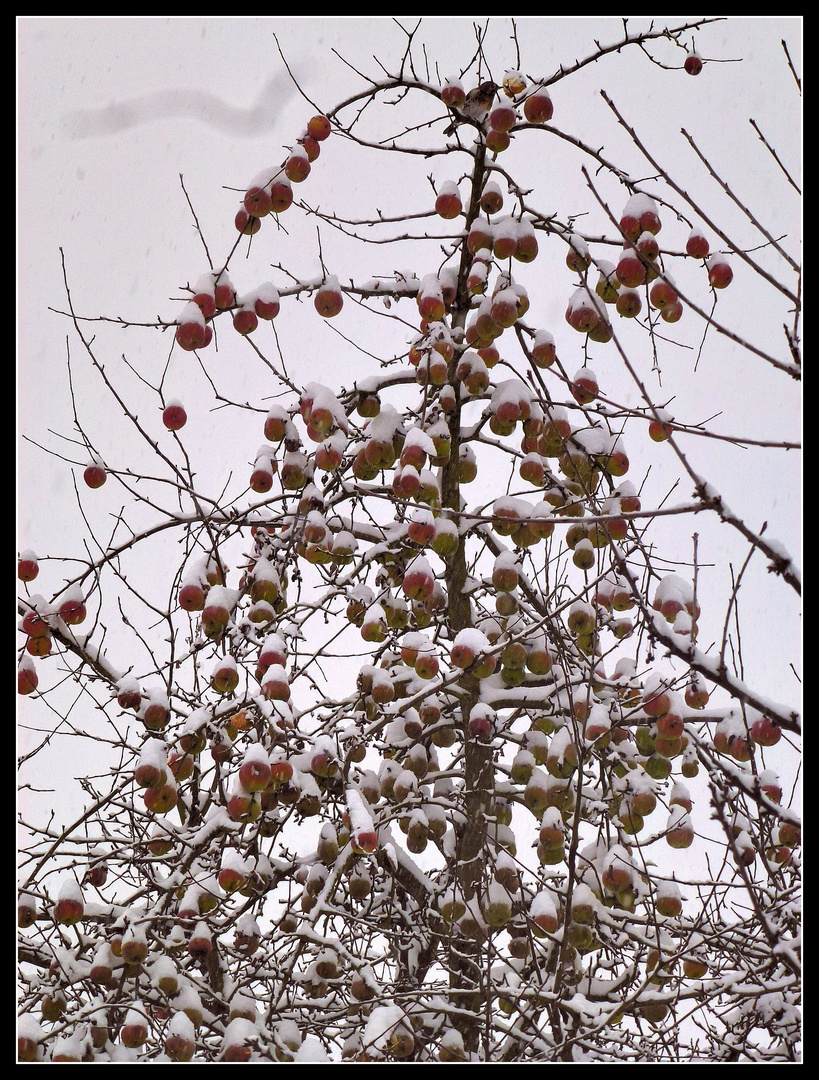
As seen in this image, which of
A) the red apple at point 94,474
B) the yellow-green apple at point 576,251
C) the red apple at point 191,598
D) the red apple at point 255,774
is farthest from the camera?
the red apple at point 94,474

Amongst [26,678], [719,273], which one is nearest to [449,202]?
[719,273]

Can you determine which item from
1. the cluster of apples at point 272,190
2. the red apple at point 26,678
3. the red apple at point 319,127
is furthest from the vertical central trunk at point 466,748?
the red apple at point 26,678

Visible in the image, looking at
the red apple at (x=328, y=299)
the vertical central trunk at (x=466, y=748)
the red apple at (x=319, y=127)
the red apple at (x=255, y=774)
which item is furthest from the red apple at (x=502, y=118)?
the red apple at (x=255, y=774)

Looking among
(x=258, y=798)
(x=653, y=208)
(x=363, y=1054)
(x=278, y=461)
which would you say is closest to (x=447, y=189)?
(x=653, y=208)

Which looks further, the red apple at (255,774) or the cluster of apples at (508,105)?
the cluster of apples at (508,105)

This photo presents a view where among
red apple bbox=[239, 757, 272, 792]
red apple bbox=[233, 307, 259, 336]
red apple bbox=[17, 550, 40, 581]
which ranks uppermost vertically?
red apple bbox=[233, 307, 259, 336]

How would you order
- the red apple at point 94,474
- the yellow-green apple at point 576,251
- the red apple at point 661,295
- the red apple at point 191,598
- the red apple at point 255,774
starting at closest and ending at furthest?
the red apple at point 255,774
the red apple at point 661,295
the red apple at point 191,598
the yellow-green apple at point 576,251
the red apple at point 94,474

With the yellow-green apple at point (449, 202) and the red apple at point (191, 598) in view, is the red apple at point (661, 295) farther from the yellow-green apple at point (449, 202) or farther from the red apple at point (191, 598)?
the red apple at point (191, 598)

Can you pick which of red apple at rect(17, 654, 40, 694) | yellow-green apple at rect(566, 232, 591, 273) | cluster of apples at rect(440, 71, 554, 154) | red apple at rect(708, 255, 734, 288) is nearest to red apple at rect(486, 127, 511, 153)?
cluster of apples at rect(440, 71, 554, 154)

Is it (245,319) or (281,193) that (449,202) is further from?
(245,319)

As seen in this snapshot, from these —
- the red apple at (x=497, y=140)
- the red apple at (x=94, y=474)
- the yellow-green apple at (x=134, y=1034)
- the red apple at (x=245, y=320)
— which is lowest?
the yellow-green apple at (x=134, y=1034)

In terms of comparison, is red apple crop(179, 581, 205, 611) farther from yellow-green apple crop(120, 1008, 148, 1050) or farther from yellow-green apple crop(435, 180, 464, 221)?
yellow-green apple crop(435, 180, 464, 221)

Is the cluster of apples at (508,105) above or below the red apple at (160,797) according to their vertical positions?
above

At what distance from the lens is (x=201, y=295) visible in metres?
3.59
